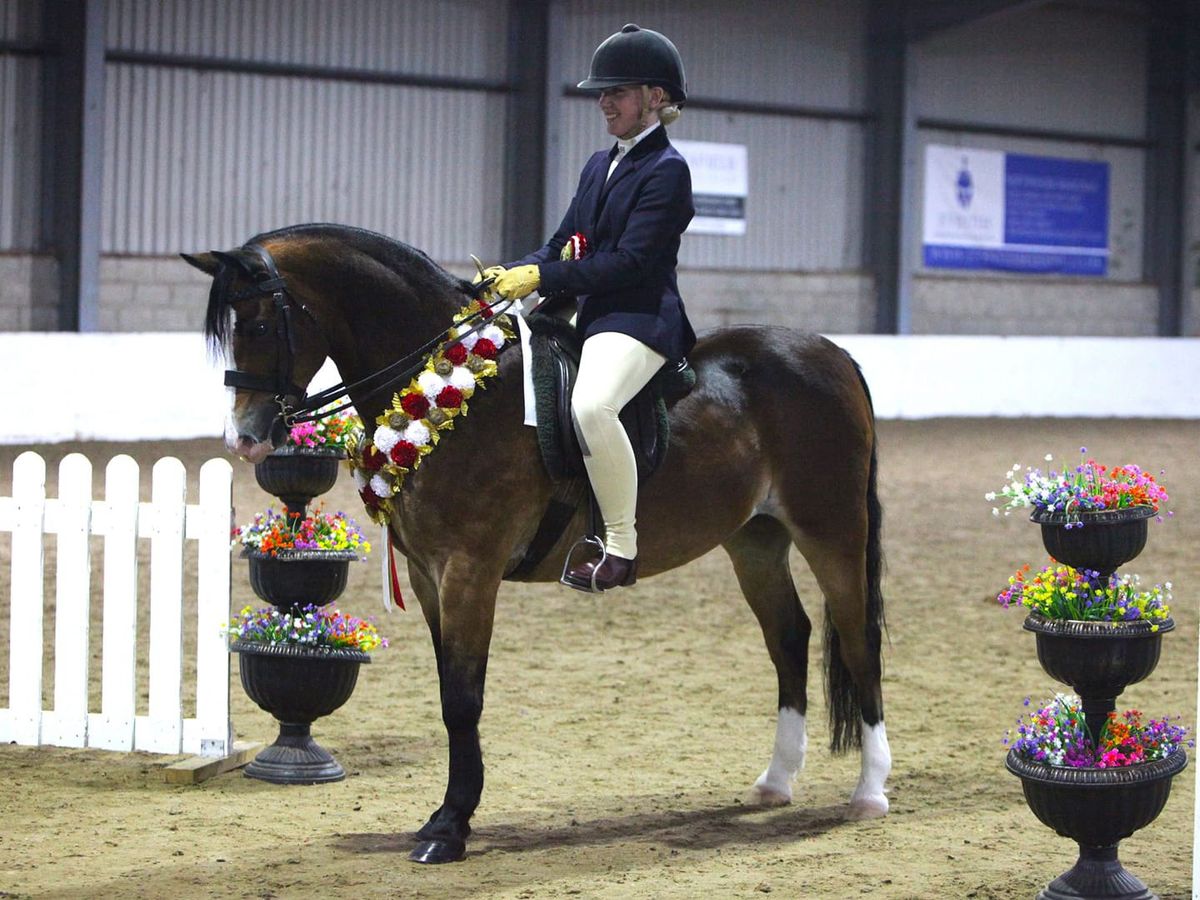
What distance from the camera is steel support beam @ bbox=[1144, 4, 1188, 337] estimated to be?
66.0 ft

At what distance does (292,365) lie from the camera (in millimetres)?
4121

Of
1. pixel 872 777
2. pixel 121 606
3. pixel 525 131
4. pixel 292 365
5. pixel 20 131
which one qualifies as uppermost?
pixel 525 131

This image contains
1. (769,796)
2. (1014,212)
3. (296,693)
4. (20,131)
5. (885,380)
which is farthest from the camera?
(1014,212)

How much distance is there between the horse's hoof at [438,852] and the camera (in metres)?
4.16

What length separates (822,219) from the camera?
58.6ft

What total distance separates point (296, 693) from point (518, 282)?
1.59 metres

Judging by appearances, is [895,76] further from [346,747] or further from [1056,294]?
[346,747]

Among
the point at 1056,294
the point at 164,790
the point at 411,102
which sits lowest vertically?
the point at 164,790

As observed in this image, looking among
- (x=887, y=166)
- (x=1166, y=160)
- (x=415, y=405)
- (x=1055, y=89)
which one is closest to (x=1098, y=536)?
(x=415, y=405)

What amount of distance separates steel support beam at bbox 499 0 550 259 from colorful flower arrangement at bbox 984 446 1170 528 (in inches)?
464

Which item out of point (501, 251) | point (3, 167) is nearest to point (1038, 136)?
point (501, 251)

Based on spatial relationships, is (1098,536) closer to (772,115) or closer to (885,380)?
(885,380)

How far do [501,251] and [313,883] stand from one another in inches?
479

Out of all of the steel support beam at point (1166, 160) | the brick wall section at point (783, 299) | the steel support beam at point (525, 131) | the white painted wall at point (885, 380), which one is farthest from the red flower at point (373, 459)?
the steel support beam at point (1166, 160)
